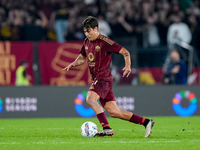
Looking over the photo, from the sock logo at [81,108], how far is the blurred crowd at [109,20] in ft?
10.6

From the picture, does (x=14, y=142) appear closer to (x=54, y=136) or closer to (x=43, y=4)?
(x=54, y=136)

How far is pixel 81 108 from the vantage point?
13914 mm

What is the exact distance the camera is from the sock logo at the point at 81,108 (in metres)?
13.9

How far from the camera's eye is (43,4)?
59.1 feet

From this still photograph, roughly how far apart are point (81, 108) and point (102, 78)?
239 inches

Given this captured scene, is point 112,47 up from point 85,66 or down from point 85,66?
up

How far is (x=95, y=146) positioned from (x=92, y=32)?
2177mm

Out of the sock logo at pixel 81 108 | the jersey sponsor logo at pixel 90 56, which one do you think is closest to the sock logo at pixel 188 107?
the sock logo at pixel 81 108

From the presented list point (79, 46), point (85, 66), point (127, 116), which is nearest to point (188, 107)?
point (85, 66)

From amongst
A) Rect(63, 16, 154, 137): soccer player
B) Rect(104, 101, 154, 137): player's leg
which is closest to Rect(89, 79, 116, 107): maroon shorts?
Rect(63, 16, 154, 137): soccer player

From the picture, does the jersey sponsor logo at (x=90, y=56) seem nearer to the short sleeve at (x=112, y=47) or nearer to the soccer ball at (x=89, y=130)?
the short sleeve at (x=112, y=47)

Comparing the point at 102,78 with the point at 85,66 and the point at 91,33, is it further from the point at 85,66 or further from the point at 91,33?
the point at 85,66

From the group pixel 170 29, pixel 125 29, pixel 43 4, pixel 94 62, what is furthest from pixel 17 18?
pixel 94 62

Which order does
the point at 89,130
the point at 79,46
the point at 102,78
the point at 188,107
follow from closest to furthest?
the point at 89,130
the point at 102,78
the point at 188,107
the point at 79,46
